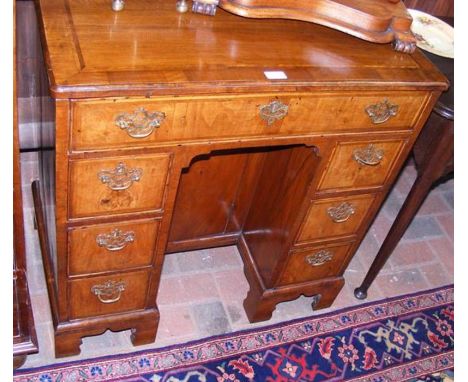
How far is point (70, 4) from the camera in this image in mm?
1536

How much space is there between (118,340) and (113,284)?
14.4 inches

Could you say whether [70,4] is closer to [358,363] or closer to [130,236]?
[130,236]

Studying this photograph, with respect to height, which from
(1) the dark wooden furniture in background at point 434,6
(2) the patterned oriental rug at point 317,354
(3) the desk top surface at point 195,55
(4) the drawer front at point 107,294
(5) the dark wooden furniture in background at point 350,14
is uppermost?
(5) the dark wooden furniture in background at point 350,14

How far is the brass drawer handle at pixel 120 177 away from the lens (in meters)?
1.51

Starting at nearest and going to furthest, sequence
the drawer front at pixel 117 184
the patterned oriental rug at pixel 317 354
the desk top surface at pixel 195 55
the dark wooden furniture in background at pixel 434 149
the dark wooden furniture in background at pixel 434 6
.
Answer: the desk top surface at pixel 195 55, the drawer front at pixel 117 184, the dark wooden furniture in background at pixel 434 149, the patterned oriental rug at pixel 317 354, the dark wooden furniture in background at pixel 434 6

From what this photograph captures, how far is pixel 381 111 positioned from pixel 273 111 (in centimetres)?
36

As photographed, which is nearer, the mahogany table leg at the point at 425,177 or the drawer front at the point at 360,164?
the drawer front at the point at 360,164

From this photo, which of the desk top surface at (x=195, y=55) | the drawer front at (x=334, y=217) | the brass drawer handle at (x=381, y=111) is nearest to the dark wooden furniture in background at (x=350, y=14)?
the desk top surface at (x=195, y=55)

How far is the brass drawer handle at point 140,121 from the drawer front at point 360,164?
0.61m

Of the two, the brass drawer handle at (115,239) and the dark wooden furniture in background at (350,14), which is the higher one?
the dark wooden furniture in background at (350,14)

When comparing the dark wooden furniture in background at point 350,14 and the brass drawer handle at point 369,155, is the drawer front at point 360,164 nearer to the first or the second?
the brass drawer handle at point 369,155

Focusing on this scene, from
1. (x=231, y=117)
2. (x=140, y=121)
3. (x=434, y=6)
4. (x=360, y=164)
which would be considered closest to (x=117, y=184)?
(x=140, y=121)

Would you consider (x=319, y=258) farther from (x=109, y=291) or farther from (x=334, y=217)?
(x=109, y=291)

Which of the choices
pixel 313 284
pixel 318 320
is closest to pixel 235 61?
pixel 313 284
